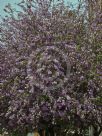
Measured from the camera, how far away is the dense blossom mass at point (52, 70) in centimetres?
1344

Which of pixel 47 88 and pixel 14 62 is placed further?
pixel 14 62

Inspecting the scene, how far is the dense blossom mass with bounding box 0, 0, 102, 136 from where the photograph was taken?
13438mm

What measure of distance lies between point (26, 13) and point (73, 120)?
12.7 feet

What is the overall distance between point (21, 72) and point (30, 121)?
1488 mm

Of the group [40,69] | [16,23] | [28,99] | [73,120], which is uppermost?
[16,23]

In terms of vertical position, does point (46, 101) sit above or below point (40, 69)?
below

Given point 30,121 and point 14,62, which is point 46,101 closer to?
point 30,121

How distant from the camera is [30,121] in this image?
45.6ft

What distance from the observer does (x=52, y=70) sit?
44.6 ft

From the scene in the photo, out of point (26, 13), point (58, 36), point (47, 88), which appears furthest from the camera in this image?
point (26, 13)

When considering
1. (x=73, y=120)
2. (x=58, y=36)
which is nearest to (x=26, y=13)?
(x=58, y=36)

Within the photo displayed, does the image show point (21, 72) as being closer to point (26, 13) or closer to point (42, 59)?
point (42, 59)

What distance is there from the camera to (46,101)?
13508mm

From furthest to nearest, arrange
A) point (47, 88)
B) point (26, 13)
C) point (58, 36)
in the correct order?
point (26, 13) → point (58, 36) → point (47, 88)
